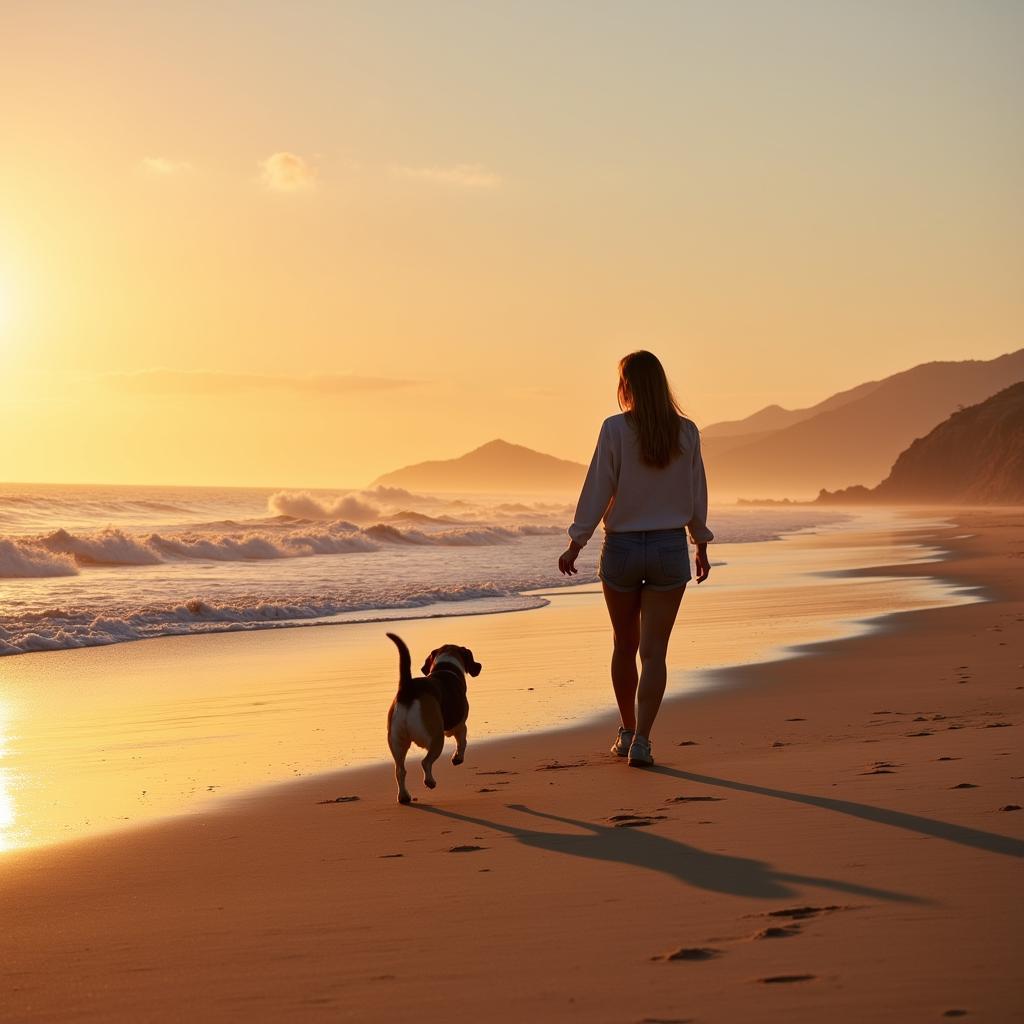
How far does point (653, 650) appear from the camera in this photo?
600 cm

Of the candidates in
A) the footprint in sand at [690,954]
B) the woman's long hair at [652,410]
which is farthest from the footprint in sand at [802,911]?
the woman's long hair at [652,410]

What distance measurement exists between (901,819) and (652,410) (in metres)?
2.36

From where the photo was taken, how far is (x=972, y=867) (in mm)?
3744

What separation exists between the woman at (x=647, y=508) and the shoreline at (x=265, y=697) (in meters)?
1.68

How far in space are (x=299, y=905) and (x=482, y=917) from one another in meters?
0.67

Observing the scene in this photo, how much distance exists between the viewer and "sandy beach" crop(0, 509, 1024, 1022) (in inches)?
116

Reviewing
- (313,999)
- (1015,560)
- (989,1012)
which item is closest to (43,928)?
(313,999)

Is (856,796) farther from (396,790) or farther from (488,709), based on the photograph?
(488,709)

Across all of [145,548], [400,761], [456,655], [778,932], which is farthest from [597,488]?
[145,548]

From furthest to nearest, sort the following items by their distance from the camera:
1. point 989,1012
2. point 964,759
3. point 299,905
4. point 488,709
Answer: point 488,709 < point 964,759 < point 299,905 < point 989,1012

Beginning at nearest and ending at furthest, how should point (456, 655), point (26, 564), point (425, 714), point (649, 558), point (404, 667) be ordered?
point (404, 667) → point (425, 714) → point (649, 558) → point (456, 655) → point (26, 564)

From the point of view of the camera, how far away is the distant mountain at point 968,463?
98438mm

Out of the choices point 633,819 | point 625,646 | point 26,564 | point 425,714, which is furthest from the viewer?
point 26,564

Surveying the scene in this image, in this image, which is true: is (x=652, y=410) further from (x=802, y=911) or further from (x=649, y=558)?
(x=802, y=911)
